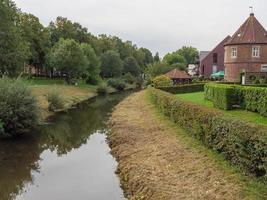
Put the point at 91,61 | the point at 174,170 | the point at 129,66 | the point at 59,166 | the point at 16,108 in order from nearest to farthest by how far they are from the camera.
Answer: the point at 174,170
the point at 59,166
the point at 16,108
the point at 91,61
the point at 129,66

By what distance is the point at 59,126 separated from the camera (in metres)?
30.8

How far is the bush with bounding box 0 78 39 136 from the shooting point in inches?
936

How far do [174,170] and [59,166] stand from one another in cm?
685

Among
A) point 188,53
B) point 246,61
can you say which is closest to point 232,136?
point 246,61

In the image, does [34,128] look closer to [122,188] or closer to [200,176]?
[122,188]

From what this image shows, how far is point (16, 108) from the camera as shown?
79.7 ft

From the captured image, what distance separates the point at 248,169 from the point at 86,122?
77.3ft

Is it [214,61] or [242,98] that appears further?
[214,61]

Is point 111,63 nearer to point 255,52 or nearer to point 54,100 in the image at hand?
point 255,52

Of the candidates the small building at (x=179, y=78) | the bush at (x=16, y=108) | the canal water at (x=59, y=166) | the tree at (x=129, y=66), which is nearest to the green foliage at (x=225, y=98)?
the canal water at (x=59, y=166)

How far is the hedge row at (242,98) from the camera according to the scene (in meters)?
20.8

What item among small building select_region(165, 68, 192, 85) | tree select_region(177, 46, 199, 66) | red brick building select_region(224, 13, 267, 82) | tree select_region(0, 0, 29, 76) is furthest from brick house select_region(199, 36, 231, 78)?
tree select_region(177, 46, 199, 66)

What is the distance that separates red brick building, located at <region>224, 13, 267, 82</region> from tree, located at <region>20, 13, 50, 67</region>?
110 feet

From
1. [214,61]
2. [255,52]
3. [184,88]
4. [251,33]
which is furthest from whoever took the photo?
[214,61]
